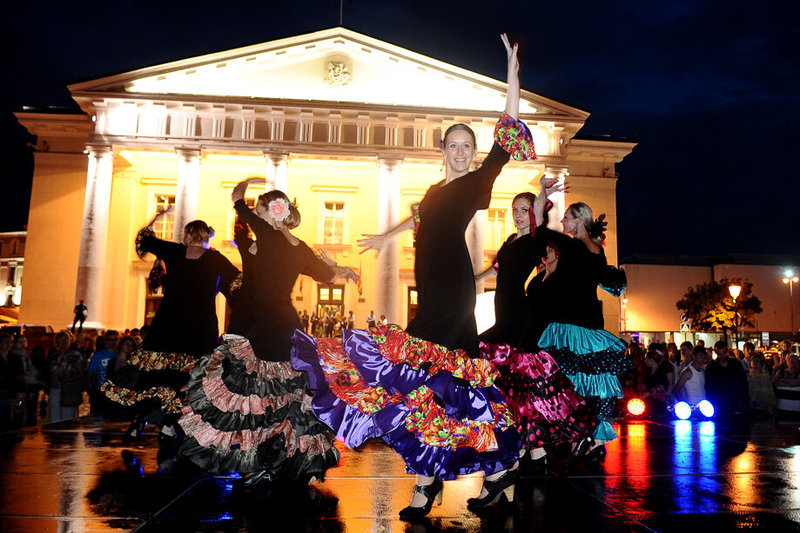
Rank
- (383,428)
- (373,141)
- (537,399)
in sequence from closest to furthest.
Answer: (383,428) → (537,399) → (373,141)

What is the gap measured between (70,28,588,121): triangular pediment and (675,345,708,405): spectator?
57.0 ft

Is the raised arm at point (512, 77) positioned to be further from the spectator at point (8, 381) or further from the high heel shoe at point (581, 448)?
the spectator at point (8, 381)

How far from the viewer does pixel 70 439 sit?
18.9 feet

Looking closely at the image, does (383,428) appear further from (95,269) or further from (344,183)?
(344,183)

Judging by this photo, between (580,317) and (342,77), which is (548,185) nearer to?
(580,317)

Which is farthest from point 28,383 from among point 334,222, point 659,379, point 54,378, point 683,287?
point 683,287

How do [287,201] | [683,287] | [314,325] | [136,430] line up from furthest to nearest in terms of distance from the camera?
[683,287]
[314,325]
[136,430]
[287,201]

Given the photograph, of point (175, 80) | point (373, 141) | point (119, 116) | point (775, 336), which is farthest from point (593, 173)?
point (775, 336)

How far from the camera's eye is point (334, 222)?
98.9 ft

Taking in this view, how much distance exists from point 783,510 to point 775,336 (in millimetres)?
60854

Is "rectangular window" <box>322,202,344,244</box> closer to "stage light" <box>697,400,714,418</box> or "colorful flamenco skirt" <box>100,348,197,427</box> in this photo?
"stage light" <box>697,400,714,418</box>

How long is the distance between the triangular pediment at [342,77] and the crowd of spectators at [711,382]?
16897 mm

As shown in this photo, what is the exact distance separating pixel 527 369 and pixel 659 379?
8.70 metres

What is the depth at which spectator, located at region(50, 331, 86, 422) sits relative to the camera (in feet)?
31.3
